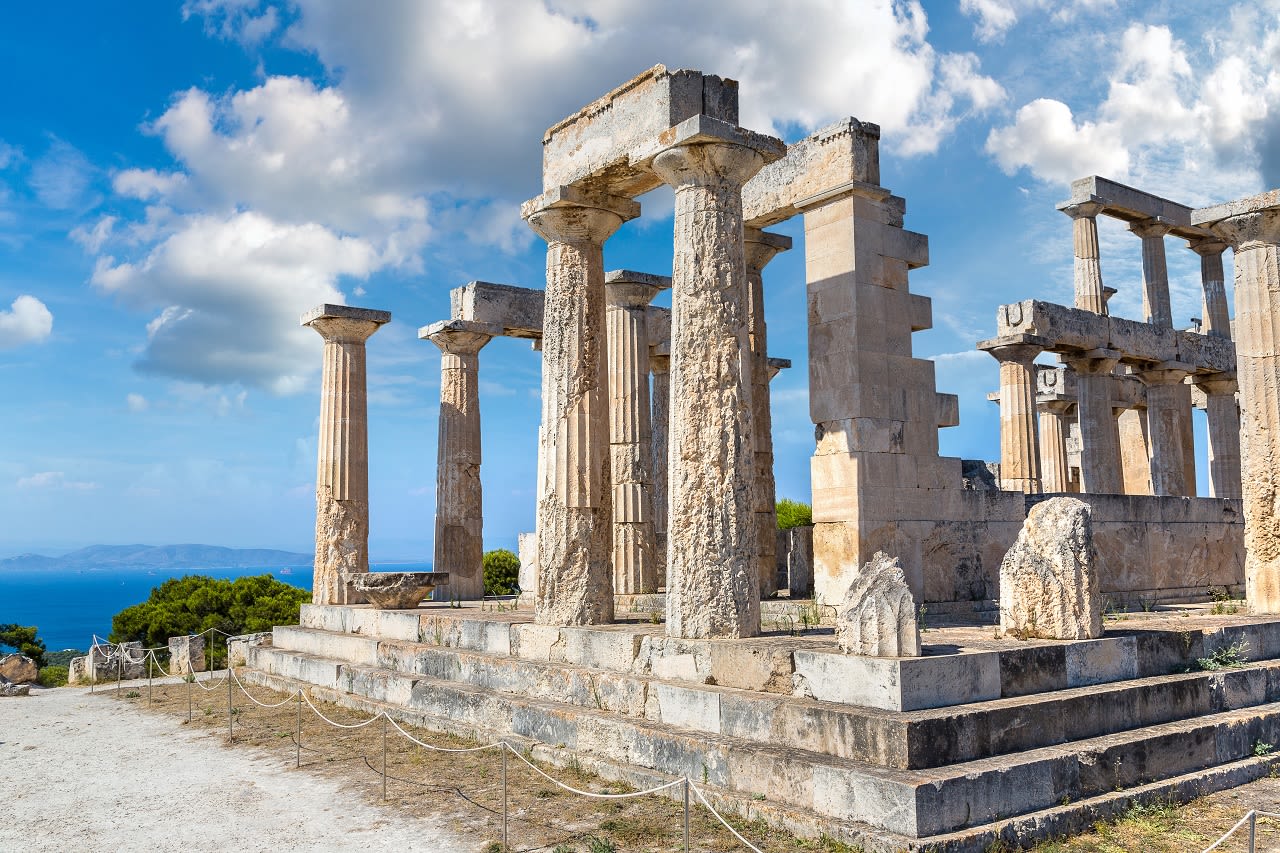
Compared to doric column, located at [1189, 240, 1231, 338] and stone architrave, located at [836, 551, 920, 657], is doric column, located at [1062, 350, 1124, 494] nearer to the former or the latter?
doric column, located at [1189, 240, 1231, 338]

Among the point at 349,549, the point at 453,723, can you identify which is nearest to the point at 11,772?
the point at 453,723

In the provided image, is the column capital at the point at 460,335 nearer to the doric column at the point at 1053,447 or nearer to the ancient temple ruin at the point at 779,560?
the ancient temple ruin at the point at 779,560

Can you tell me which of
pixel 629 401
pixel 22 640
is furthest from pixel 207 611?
pixel 629 401

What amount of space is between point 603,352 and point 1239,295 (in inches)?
327

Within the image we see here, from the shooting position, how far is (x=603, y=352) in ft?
38.3

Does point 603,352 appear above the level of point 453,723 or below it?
above

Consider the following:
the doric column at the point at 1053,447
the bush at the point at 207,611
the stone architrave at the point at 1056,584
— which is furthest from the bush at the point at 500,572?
the stone architrave at the point at 1056,584

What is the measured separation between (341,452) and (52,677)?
845 centimetres

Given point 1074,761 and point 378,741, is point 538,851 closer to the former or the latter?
point 1074,761

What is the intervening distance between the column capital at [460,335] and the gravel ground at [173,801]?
814 centimetres

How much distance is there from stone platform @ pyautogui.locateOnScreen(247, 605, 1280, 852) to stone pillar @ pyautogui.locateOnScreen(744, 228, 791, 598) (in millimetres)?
4163

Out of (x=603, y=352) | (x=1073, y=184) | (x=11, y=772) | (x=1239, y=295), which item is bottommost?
(x=11, y=772)

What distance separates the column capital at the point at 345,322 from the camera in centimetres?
1758

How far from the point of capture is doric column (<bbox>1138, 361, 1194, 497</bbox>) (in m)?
22.1
